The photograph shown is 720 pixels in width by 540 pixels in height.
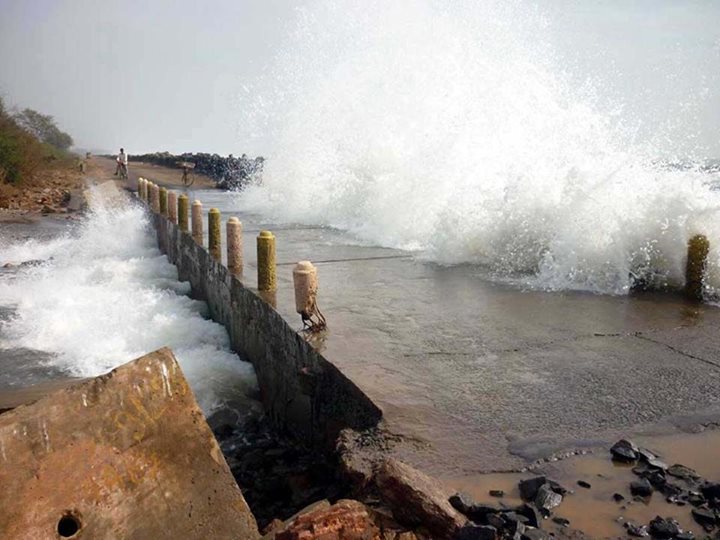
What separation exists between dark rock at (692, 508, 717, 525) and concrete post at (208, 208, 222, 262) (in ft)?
24.2

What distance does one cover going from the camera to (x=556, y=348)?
18.2ft

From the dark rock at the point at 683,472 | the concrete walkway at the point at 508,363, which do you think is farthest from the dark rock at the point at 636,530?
the concrete walkway at the point at 508,363

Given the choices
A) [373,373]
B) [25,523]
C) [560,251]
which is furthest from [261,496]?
[560,251]

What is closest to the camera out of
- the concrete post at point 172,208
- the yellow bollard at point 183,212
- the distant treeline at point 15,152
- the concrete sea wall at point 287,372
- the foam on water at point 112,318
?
the concrete sea wall at point 287,372

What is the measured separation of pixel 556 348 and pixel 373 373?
72.7 inches

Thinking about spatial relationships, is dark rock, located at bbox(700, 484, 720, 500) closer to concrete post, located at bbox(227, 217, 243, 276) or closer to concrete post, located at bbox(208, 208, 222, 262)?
concrete post, located at bbox(227, 217, 243, 276)

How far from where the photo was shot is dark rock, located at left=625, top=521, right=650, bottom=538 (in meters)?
2.91

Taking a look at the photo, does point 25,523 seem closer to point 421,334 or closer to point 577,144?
point 421,334

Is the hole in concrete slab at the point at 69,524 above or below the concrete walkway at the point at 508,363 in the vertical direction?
below

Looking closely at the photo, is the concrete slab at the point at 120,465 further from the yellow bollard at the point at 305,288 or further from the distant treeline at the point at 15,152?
the distant treeline at the point at 15,152

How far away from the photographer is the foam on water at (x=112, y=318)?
24.6 ft

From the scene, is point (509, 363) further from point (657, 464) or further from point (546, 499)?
point (546, 499)

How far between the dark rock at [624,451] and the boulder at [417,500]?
1188 millimetres

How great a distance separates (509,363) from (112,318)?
6807 millimetres
